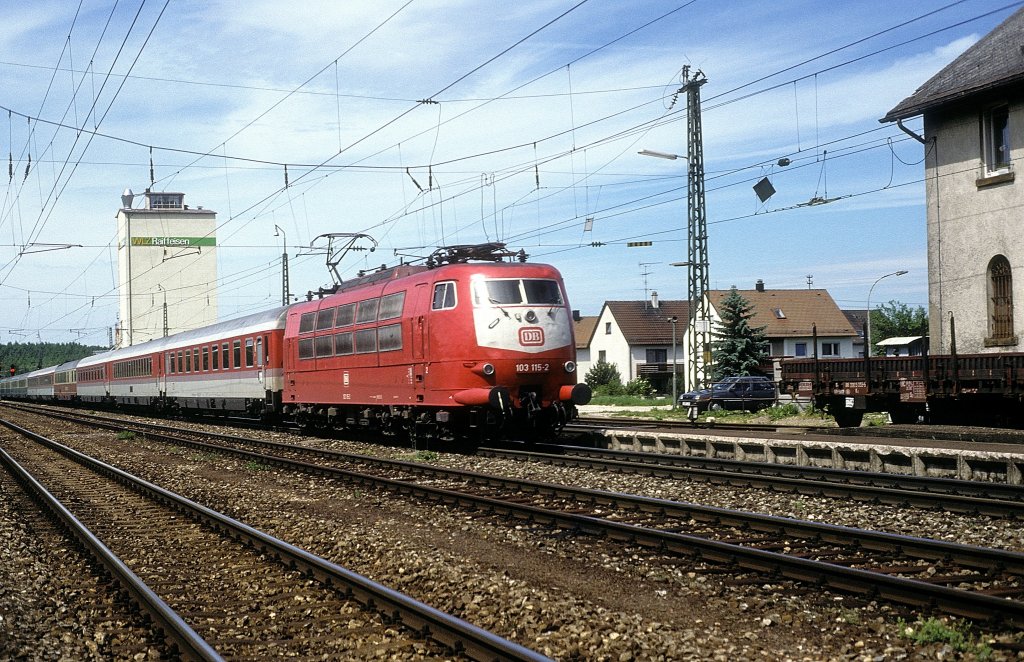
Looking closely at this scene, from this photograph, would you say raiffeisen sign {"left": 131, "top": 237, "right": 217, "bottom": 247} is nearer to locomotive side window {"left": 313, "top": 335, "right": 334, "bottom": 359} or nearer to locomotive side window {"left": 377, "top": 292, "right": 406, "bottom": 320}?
locomotive side window {"left": 313, "top": 335, "right": 334, "bottom": 359}

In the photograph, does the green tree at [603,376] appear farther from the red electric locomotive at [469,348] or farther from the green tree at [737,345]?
the red electric locomotive at [469,348]

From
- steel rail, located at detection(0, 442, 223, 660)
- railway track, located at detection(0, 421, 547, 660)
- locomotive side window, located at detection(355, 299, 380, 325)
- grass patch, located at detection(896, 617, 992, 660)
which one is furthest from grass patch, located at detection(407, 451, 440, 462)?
grass patch, located at detection(896, 617, 992, 660)

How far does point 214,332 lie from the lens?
34.5 metres

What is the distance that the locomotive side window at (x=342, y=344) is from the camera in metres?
21.9

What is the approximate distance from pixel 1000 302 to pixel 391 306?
1530 centimetres

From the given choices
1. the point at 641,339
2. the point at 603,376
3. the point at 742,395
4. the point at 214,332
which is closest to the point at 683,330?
the point at 641,339

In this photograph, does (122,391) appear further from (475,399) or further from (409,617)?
(409,617)

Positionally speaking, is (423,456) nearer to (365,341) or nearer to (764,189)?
(365,341)

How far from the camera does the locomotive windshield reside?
17812 millimetres

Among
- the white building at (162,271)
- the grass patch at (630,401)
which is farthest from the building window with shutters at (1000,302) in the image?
the white building at (162,271)

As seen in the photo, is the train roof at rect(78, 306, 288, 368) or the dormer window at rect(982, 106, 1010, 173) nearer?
the dormer window at rect(982, 106, 1010, 173)

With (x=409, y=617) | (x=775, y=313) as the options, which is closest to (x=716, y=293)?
(x=775, y=313)

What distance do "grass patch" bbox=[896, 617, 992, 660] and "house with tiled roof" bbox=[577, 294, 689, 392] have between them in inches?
2593

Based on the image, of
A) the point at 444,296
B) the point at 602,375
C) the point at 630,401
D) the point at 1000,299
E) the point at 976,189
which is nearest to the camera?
the point at 444,296
